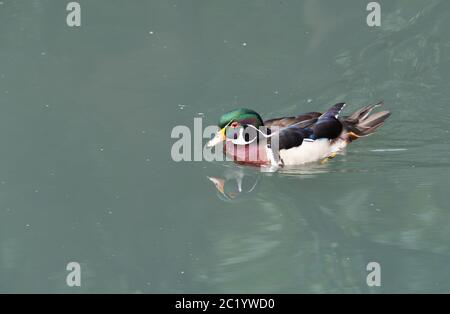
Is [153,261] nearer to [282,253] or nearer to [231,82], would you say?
[282,253]

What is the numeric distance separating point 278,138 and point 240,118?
1.36 feet

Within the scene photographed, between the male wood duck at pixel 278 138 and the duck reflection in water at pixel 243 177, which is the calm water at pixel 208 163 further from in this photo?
the male wood duck at pixel 278 138

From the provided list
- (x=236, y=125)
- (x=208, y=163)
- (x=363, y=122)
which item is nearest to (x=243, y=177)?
(x=208, y=163)

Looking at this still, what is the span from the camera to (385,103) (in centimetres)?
1023

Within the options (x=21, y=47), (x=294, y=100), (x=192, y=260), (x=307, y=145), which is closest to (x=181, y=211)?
(x=192, y=260)

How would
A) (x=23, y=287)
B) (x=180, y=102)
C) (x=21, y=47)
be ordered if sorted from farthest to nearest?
1. (x=21, y=47)
2. (x=180, y=102)
3. (x=23, y=287)

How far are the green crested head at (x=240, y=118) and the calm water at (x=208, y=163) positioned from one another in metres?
0.50

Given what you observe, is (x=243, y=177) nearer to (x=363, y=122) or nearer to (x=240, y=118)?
(x=240, y=118)

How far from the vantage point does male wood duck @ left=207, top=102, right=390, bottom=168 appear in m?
9.01

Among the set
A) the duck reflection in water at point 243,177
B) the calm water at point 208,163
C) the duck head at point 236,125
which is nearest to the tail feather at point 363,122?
the calm water at point 208,163

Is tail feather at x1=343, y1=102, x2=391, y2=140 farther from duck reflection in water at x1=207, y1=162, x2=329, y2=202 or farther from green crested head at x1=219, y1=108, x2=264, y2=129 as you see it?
green crested head at x1=219, y1=108, x2=264, y2=129

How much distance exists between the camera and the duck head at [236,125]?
8.96 meters

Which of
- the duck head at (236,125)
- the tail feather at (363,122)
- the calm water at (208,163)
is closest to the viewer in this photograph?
the calm water at (208,163)

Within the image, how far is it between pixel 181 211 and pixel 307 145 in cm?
152
